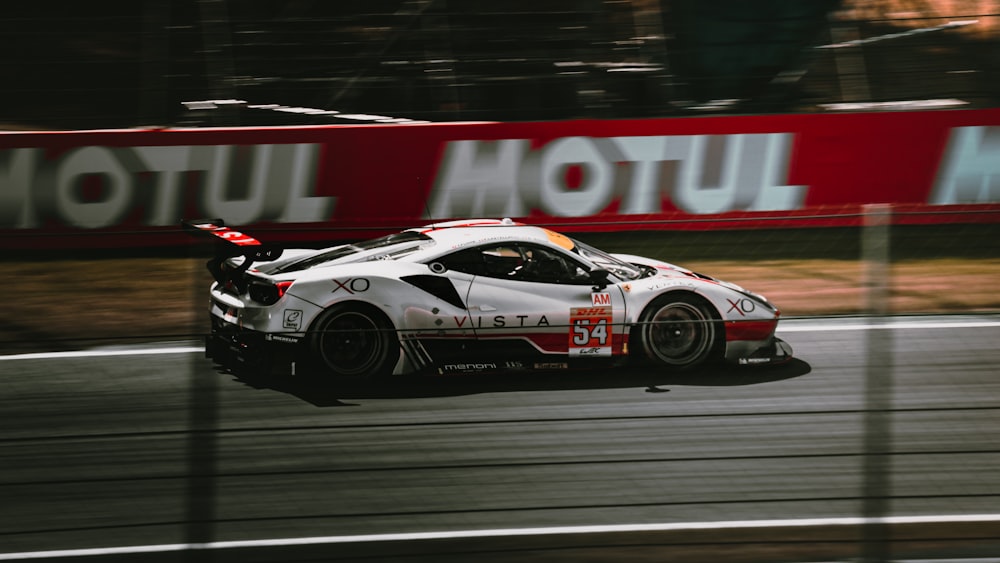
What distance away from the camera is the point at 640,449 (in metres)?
3.05

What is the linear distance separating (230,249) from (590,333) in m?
1.59

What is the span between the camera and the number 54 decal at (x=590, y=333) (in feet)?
13.1

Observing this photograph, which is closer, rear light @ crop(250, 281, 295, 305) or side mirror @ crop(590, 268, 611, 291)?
rear light @ crop(250, 281, 295, 305)

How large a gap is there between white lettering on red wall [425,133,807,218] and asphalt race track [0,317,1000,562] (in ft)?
20.0

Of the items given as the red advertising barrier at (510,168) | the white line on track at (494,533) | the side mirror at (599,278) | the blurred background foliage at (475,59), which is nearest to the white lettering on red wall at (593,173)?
the red advertising barrier at (510,168)

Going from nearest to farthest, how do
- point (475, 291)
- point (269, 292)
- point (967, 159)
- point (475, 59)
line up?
point (269, 292) → point (475, 291) → point (967, 159) → point (475, 59)

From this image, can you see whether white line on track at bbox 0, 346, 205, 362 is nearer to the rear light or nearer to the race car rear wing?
the race car rear wing

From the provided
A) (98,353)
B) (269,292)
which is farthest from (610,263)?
(98,353)

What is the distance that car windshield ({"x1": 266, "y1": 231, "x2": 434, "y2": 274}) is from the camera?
6145mm

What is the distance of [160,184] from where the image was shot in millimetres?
9188

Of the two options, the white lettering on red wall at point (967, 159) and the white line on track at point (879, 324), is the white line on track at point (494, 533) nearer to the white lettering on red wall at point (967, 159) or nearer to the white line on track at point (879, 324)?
the white line on track at point (879, 324)

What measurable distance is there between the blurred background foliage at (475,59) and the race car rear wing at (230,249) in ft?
13.2

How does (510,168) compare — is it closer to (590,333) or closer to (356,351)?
(590,333)

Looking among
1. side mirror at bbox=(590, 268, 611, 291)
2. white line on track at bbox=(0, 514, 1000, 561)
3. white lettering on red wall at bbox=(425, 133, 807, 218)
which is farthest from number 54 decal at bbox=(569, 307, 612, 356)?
white lettering on red wall at bbox=(425, 133, 807, 218)
